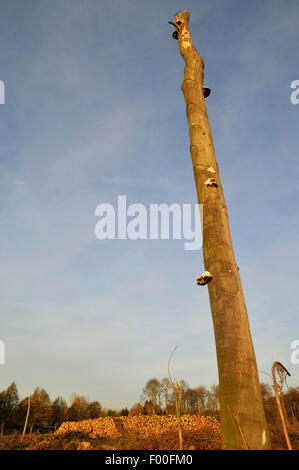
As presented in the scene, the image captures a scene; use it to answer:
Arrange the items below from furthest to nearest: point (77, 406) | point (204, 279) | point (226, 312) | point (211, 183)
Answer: point (77, 406) < point (211, 183) < point (204, 279) < point (226, 312)

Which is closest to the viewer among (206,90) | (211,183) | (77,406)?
(211,183)

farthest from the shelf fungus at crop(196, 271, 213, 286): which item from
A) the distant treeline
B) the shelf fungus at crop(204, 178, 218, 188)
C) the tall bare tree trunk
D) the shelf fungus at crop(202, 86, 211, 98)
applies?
the distant treeline

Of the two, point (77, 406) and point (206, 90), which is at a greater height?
→ point (206, 90)

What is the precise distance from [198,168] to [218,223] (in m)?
1.23

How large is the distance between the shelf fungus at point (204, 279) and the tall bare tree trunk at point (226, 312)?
0.07 m

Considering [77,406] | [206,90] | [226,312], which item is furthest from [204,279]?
[77,406]

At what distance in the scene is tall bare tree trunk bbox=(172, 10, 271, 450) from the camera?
3111 mm

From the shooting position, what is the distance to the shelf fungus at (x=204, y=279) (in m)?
3.99

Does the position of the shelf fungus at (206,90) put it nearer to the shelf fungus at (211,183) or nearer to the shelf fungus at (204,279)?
the shelf fungus at (211,183)

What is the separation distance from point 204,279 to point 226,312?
0.53 meters

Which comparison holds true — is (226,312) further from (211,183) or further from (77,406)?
(77,406)

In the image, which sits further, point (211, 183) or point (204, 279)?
point (211, 183)

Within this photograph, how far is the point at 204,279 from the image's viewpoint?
4.03 metres

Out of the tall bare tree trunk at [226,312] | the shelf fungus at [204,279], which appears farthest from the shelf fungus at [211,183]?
the shelf fungus at [204,279]
